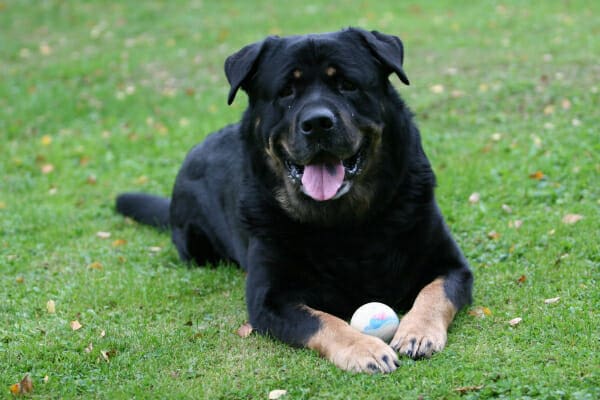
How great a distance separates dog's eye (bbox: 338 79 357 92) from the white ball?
1295 millimetres

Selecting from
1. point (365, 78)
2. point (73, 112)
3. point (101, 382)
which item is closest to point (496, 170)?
point (365, 78)

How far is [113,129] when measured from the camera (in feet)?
37.3

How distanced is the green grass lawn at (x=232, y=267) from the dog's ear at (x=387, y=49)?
155cm

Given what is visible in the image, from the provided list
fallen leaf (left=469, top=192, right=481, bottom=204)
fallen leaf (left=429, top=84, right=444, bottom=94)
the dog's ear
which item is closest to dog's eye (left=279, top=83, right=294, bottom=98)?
the dog's ear

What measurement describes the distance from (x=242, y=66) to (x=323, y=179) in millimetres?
889

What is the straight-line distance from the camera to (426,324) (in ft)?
14.7

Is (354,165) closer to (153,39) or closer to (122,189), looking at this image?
(122,189)

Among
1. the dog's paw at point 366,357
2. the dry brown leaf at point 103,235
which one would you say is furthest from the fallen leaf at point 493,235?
the dry brown leaf at point 103,235

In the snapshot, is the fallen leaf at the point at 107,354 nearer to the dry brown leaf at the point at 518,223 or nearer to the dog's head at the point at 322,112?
the dog's head at the point at 322,112

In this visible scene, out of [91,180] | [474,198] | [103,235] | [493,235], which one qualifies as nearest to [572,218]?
[493,235]

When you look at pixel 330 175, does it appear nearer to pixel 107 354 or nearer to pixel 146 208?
pixel 107 354

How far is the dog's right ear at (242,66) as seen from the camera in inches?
199

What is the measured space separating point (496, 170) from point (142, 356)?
423cm

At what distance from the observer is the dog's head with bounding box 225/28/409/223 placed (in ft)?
15.5
